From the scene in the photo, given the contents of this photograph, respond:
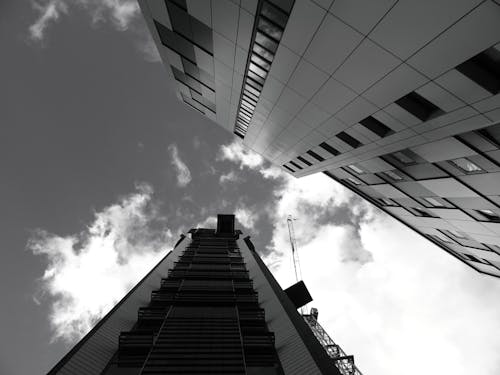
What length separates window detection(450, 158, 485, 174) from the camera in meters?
11.2

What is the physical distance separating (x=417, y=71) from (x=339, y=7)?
2823 mm

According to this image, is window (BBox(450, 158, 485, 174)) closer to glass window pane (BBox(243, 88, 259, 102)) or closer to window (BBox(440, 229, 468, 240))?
window (BBox(440, 229, 468, 240))

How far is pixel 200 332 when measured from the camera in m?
12.0

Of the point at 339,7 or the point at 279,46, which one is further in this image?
the point at 279,46

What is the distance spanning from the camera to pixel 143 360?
1025cm

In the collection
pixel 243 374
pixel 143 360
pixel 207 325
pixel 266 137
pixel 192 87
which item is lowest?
pixel 243 374

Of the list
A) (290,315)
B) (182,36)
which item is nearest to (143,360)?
(290,315)

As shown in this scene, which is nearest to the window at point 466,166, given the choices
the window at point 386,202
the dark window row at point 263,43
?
the dark window row at point 263,43

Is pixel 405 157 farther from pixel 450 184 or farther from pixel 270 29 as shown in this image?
pixel 270 29

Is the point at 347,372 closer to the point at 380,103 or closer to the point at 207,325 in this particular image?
the point at 207,325

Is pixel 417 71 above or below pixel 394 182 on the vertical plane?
below

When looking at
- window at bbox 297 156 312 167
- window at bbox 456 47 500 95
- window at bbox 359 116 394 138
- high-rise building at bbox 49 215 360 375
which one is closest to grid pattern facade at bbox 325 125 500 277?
window at bbox 359 116 394 138

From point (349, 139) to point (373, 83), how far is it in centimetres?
583

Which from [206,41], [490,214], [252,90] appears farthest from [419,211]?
[206,41]
